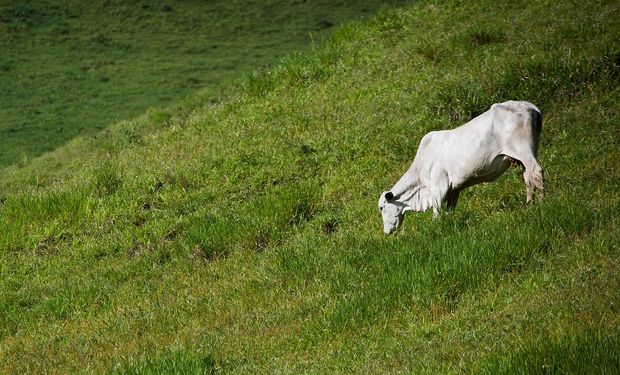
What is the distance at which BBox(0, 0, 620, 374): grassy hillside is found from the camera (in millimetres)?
8203

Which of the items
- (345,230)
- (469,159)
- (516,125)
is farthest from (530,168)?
(345,230)

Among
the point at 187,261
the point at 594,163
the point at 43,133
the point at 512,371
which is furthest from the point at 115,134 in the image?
the point at 512,371

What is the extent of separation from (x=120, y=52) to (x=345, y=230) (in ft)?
94.6

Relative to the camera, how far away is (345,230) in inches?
477

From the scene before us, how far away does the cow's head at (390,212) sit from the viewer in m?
11.6

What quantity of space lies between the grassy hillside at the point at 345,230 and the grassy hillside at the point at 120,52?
346 inches

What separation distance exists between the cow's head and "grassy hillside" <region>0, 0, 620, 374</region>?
200mm

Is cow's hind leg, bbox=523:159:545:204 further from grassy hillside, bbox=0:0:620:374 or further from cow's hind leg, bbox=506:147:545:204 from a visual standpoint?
grassy hillside, bbox=0:0:620:374

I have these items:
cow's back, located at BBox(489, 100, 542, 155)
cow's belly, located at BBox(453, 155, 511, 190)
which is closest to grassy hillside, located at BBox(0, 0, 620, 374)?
cow's belly, located at BBox(453, 155, 511, 190)

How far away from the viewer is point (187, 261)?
40.6 feet

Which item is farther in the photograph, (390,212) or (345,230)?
(345,230)

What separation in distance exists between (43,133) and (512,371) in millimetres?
24819

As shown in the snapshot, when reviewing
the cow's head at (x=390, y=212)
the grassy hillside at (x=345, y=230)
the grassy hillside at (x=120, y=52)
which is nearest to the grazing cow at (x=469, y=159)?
the cow's head at (x=390, y=212)

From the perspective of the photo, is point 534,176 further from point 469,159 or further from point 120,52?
point 120,52
